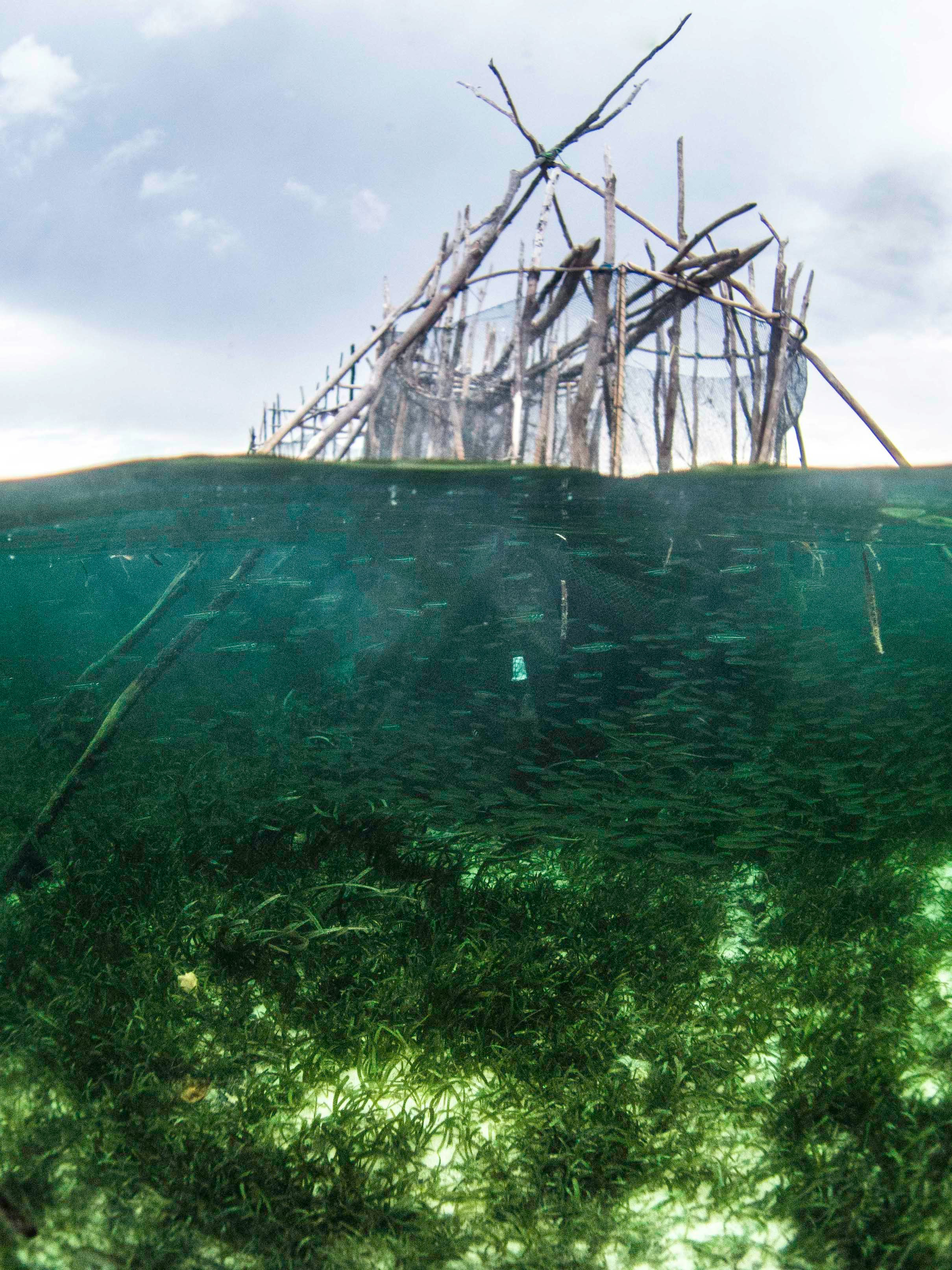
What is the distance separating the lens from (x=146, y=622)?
29.8 ft

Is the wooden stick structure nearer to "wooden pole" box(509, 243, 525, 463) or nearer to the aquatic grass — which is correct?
"wooden pole" box(509, 243, 525, 463)

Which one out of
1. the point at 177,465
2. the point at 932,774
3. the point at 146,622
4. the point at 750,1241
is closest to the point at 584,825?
the point at 750,1241

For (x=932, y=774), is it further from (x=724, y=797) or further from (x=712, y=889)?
(x=712, y=889)

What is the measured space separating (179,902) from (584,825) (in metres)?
3.82

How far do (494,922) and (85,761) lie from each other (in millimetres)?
4121

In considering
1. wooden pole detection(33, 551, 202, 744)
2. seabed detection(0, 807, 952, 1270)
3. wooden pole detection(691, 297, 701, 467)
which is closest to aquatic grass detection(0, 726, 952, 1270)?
seabed detection(0, 807, 952, 1270)

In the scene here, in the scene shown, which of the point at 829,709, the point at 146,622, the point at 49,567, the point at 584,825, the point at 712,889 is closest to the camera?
the point at 712,889

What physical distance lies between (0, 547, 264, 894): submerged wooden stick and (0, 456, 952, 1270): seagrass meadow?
4 centimetres

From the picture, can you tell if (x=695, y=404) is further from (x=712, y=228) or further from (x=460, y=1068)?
(x=460, y=1068)

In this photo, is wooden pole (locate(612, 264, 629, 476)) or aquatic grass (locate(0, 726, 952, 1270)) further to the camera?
wooden pole (locate(612, 264, 629, 476))

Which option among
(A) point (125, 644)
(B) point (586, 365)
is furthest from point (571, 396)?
(A) point (125, 644)

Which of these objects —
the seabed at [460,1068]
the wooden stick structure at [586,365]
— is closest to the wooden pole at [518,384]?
the wooden stick structure at [586,365]

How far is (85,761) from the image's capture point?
707cm

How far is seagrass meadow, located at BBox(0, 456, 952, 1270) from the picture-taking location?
12.6ft
